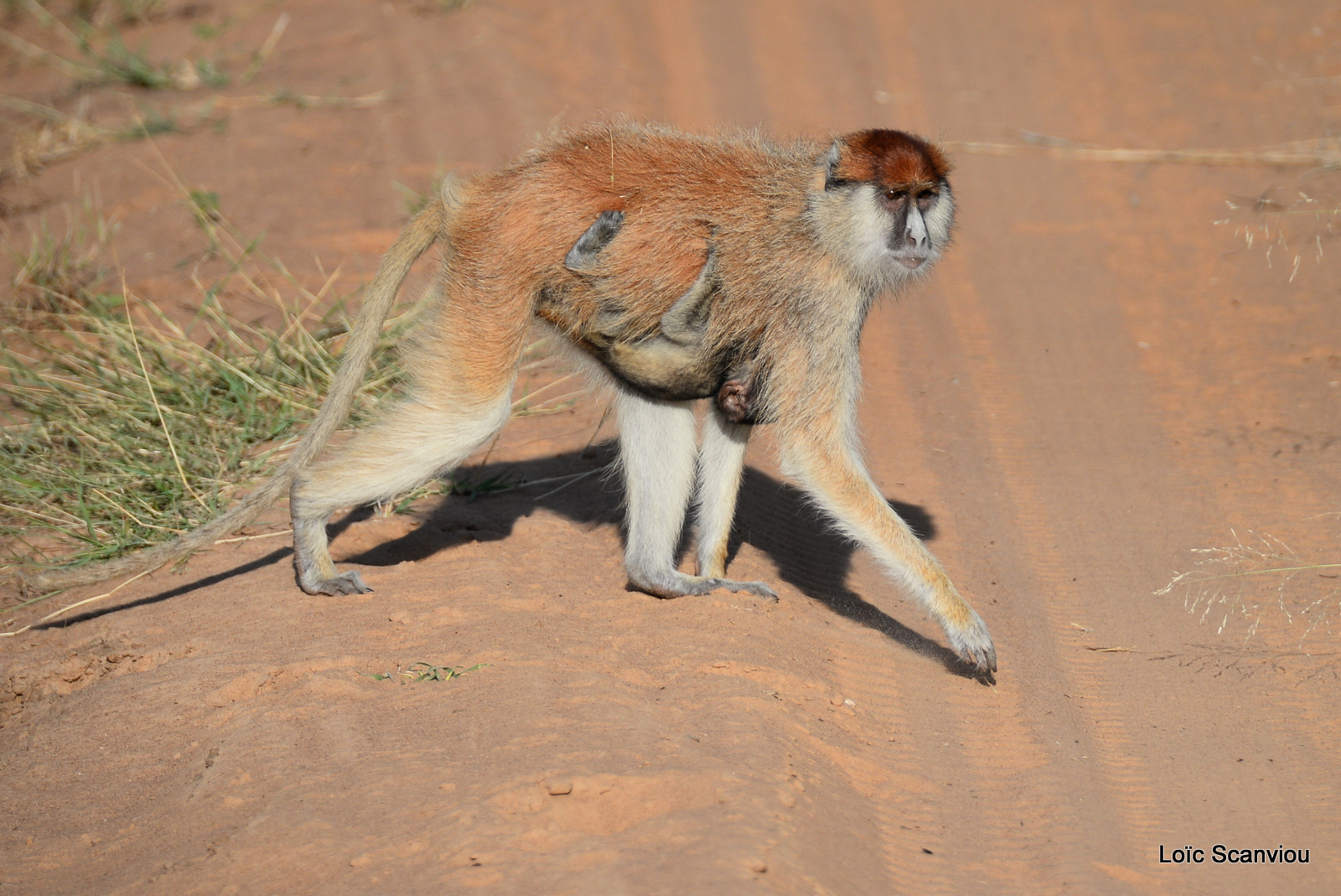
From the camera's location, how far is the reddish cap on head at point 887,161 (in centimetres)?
362

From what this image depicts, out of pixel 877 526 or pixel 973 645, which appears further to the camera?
pixel 877 526

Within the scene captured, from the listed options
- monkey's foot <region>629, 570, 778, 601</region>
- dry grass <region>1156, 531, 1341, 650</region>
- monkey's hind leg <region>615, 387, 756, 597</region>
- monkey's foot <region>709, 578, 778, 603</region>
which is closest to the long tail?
monkey's hind leg <region>615, 387, 756, 597</region>

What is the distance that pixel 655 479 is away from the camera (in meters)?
4.05

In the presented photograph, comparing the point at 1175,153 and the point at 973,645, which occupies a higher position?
the point at 1175,153

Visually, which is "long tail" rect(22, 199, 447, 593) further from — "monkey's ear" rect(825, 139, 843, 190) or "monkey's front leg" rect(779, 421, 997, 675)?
"monkey's front leg" rect(779, 421, 997, 675)

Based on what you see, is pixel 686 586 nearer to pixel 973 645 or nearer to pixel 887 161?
pixel 973 645

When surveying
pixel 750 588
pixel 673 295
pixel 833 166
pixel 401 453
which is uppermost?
pixel 833 166

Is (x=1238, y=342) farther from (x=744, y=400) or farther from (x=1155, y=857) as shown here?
(x=1155, y=857)

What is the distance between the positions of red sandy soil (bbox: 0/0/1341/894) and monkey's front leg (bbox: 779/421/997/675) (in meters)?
0.19

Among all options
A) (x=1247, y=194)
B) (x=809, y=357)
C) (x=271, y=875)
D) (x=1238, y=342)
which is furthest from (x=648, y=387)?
(x=1247, y=194)

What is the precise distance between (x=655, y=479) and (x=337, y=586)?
1.16 metres

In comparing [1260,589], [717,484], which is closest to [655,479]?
[717,484]

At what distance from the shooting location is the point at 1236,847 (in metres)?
2.90

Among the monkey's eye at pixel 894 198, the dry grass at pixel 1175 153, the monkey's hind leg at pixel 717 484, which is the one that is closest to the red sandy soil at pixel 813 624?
the dry grass at pixel 1175 153
